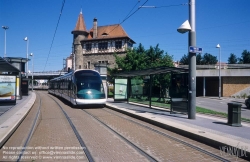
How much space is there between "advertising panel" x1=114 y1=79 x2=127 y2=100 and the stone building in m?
30.8

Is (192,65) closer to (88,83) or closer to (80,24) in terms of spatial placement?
(88,83)

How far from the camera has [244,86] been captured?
39.0m

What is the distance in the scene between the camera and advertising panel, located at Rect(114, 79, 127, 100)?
21453mm

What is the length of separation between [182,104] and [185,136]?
4834mm

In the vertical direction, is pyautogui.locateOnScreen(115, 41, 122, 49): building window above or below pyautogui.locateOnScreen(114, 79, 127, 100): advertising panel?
above

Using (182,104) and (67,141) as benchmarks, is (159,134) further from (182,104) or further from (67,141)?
(182,104)

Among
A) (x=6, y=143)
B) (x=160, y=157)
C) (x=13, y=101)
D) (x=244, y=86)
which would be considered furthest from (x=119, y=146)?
(x=244, y=86)

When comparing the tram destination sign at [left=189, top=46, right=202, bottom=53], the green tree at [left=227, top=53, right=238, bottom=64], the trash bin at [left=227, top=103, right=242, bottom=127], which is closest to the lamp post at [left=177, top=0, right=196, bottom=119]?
the tram destination sign at [left=189, top=46, right=202, bottom=53]

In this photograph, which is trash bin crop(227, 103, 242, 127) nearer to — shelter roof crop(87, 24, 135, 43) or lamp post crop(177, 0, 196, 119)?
lamp post crop(177, 0, 196, 119)

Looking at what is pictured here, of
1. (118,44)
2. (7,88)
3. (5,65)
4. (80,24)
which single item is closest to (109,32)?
(118,44)

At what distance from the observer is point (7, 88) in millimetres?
17641

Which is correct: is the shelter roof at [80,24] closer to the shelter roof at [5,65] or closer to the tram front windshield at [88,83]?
the shelter roof at [5,65]

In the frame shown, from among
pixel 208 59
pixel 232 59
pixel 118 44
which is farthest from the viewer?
pixel 232 59

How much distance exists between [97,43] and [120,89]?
3696 centimetres
